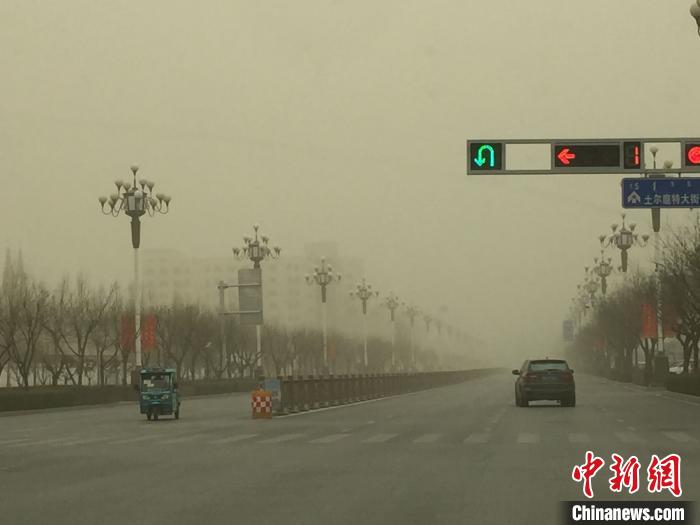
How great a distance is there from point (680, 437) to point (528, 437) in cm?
308

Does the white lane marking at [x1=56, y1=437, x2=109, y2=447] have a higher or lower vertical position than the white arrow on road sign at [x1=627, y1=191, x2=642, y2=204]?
Answer: lower

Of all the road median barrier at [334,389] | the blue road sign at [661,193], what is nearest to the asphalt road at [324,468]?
the blue road sign at [661,193]

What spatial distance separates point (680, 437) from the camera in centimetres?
2673

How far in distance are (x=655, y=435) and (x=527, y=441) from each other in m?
3.17

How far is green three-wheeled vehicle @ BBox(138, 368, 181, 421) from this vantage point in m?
40.7

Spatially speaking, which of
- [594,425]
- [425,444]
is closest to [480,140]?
[594,425]

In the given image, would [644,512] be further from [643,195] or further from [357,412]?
[357,412]

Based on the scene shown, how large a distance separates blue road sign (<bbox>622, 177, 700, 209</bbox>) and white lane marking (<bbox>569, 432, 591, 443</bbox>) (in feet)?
40.2

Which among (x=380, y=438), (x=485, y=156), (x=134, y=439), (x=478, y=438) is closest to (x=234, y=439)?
(x=134, y=439)

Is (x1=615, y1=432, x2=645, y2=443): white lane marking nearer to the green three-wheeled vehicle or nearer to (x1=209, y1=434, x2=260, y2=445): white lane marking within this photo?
(x1=209, y1=434, x2=260, y2=445): white lane marking

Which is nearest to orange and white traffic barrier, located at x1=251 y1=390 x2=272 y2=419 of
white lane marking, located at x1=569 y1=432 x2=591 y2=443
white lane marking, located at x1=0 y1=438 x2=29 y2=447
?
white lane marking, located at x1=0 y1=438 x2=29 y2=447

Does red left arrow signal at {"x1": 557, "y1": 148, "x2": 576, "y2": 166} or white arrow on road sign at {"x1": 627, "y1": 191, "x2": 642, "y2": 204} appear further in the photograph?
white arrow on road sign at {"x1": 627, "y1": 191, "x2": 642, "y2": 204}

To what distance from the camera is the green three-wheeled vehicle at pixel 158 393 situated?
4069cm

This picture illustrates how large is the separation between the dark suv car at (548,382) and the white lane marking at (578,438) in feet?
55.5
